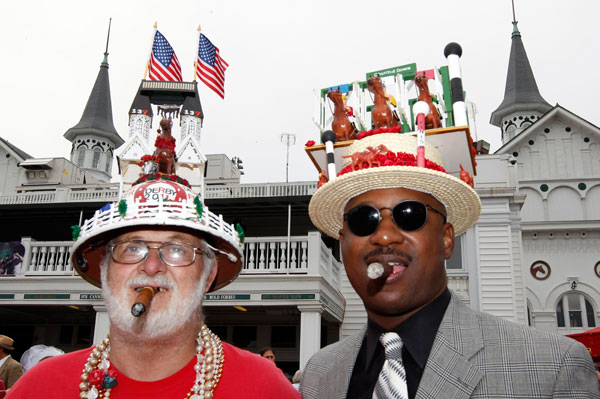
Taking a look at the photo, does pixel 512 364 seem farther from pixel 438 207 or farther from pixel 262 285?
pixel 262 285

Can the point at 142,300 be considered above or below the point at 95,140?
below

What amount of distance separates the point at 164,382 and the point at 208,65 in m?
18.0

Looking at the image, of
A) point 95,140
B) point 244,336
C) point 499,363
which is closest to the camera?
point 499,363

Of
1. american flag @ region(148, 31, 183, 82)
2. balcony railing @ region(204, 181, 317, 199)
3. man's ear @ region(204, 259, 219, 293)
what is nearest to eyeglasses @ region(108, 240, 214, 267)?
man's ear @ region(204, 259, 219, 293)

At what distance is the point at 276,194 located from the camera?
16.2m

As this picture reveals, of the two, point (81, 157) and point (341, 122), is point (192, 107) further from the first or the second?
point (341, 122)

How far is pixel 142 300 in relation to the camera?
2.32 meters

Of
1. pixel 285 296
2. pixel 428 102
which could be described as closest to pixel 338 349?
pixel 428 102

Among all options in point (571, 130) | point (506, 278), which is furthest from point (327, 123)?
point (571, 130)

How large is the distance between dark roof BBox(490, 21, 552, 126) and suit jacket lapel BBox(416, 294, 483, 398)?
28381mm

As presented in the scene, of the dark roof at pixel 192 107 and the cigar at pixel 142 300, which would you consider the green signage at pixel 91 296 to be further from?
the dark roof at pixel 192 107

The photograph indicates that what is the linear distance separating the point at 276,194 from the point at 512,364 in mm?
14223

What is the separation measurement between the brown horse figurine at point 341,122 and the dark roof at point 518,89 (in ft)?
89.0

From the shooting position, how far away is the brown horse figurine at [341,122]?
3509 millimetres
